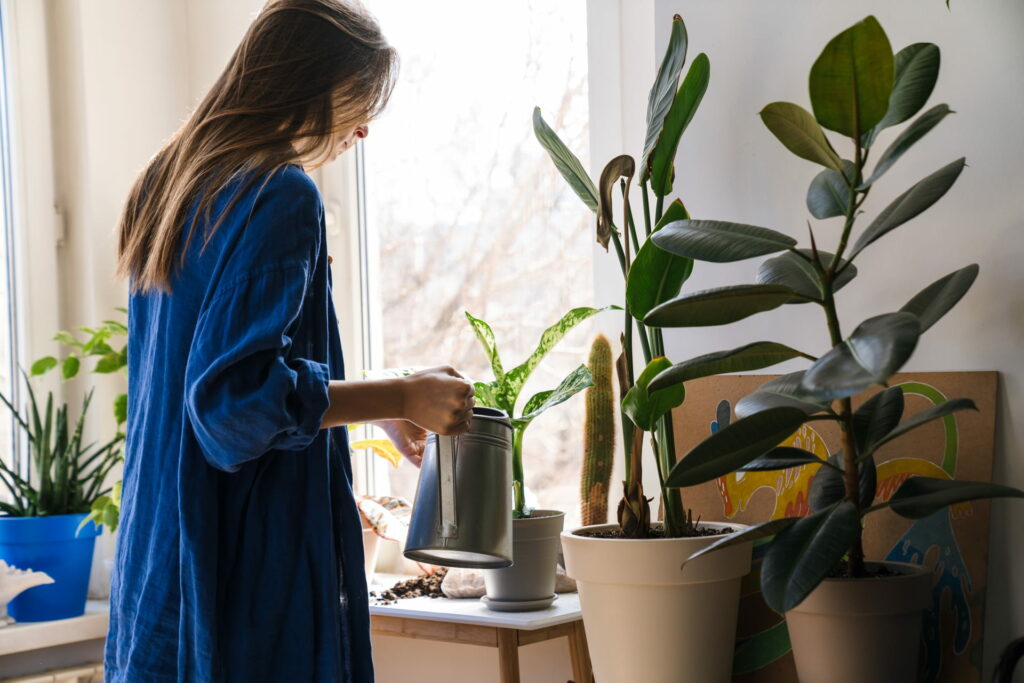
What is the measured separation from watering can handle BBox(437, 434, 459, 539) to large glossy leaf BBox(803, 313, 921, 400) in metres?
0.43

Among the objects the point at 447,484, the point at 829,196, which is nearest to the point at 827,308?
the point at 829,196

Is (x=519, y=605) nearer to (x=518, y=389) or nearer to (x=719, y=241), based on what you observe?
(x=518, y=389)

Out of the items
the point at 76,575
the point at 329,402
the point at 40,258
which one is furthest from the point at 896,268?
the point at 40,258

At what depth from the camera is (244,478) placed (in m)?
1.07

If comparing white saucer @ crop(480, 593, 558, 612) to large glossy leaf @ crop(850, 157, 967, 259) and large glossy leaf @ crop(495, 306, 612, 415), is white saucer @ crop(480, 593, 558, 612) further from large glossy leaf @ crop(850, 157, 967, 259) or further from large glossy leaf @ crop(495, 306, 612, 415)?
large glossy leaf @ crop(850, 157, 967, 259)

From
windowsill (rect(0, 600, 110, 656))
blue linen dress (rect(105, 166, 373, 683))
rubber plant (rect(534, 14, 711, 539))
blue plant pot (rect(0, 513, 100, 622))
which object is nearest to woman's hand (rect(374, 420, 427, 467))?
blue linen dress (rect(105, 166, 373, 683))

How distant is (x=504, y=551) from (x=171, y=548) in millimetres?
368

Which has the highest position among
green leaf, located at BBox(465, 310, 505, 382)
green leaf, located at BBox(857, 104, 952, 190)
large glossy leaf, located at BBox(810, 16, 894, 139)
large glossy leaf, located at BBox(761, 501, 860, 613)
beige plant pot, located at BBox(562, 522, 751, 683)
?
large glossy leaf, located at BBox(810, 16, 894, 139)

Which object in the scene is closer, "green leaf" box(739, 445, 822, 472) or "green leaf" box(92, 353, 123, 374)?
"green leaf" box(739, 445, 822, 472)

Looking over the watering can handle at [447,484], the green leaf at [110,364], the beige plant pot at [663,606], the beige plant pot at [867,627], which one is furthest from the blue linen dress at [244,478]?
the green leaf at [110,364]

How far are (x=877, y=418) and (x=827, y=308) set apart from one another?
164 mm

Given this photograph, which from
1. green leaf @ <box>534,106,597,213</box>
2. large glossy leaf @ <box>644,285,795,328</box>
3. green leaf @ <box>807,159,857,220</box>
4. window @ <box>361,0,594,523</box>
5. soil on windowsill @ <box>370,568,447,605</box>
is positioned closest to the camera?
large glossy leaf @ <box>644,285,795,328</box>

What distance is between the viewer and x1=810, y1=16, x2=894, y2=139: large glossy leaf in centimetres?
95

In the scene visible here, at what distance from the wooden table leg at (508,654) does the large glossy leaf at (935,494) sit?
0.67 metres
